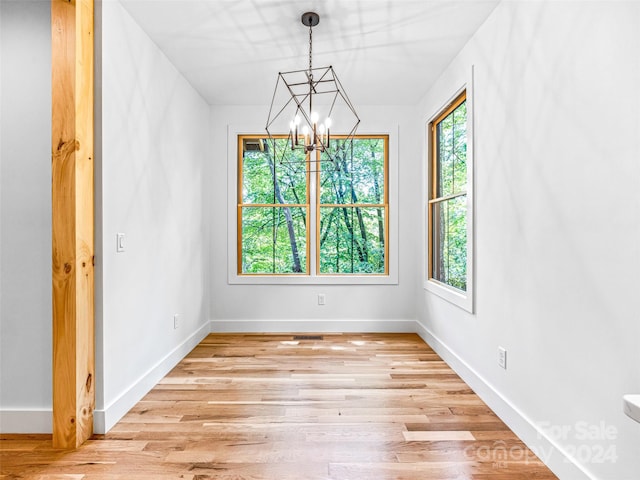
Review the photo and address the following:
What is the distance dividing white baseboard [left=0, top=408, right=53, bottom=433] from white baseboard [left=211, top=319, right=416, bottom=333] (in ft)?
7.23

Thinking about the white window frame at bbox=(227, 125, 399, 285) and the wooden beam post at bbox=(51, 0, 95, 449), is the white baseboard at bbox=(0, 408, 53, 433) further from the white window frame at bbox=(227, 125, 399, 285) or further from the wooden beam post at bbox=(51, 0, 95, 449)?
the white window frame at bbox=(227, 125, 399, 285)

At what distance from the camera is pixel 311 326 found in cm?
429

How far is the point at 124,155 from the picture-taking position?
7.89ft

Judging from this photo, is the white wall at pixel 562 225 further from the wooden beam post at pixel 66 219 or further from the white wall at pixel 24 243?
the white wall at pixel 24 243

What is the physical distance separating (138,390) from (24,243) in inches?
43.5

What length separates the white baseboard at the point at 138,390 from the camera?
2.12 m

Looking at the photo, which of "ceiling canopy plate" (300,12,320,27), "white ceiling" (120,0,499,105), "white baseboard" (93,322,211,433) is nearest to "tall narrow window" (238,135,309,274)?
"white ceiling" (120,0,499,105)

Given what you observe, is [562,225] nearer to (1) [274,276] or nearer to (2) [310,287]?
(2) [310,287]

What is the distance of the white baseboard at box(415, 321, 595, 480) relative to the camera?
1691 millimetres

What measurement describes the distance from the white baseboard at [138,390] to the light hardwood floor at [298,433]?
0.16ft

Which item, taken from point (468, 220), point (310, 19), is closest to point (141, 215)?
point (310, 19)

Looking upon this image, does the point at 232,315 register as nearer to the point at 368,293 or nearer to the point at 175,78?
the point at 368,293

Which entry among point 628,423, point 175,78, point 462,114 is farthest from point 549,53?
point 175,78

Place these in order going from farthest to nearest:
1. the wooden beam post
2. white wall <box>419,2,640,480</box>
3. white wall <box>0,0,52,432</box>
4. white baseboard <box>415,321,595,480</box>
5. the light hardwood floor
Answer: white wall <box>0,0,52,432</box> → the wooden beam post → the light hardwood floor → white baseboard <box>415,321,595,480</box> → white wall <box>419,2,640,480</box>
